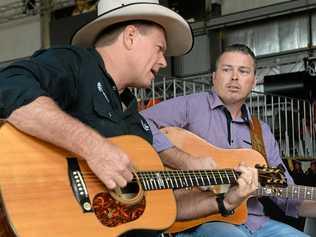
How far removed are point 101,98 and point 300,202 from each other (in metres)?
1.25

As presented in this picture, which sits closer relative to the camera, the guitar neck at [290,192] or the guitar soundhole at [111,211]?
the guitar soundhole at [111,211]

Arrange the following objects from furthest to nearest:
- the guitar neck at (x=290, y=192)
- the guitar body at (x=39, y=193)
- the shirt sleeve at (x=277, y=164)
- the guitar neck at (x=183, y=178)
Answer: the shirt sleeve at (x=277, y=164), the guitar neck at (x=290, y=192), the guitar neck at (x=183, y=178), the guitar body at (x=39, y=193)

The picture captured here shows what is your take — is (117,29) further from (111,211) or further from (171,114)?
(171,114)

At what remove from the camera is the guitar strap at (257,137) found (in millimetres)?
2812

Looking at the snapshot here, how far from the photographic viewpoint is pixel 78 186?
5.41 ft

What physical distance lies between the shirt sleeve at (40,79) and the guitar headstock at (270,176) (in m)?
0.91

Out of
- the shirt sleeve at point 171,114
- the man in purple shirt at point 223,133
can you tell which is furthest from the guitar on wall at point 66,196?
the shirt sleeve at point 171,114

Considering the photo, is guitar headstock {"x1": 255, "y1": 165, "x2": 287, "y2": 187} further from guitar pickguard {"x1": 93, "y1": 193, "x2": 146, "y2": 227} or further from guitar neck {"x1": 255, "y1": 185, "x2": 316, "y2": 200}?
guitar pickguard {"x1": 93, "y1": 193, "x2": 146, "y2": 227}

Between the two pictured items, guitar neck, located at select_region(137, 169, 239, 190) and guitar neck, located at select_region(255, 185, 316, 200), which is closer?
guitar neck, located at select_region(137, 169, 239, 190)

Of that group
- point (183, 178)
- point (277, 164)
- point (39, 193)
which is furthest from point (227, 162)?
point (39, 193)

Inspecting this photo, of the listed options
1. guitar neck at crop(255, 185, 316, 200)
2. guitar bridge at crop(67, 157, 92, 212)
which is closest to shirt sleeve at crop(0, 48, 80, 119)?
guitar bridge at crop(67, 157, 92, 212)

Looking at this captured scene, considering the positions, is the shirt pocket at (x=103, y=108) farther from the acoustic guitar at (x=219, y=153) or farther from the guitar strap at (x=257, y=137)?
the guitar strap at (x=257, y=137)

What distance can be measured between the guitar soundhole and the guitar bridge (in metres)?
0.03

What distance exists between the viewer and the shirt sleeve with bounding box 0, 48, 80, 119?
161 cm
